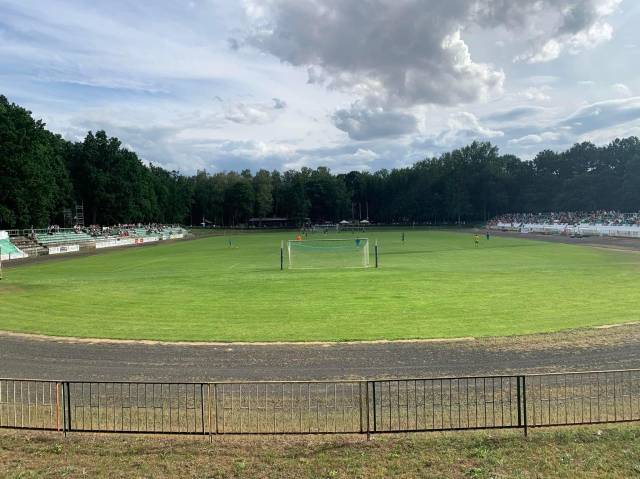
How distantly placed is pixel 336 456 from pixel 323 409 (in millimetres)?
2372

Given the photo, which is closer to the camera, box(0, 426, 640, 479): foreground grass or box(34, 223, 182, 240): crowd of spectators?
box(0, 426, 640, 479): foreground grass

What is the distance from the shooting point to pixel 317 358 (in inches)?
535

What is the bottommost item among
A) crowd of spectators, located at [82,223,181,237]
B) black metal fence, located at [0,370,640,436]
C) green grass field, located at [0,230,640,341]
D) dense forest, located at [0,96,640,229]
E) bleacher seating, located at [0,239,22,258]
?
black metal fence, located at [0,370,640,436]

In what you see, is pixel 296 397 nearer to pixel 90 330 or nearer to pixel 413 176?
pixel 90 330

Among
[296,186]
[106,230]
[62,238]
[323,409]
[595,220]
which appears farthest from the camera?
[296,186]

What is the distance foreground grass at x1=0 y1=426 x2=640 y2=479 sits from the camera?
7.09 m

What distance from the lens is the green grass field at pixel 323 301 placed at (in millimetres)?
16859

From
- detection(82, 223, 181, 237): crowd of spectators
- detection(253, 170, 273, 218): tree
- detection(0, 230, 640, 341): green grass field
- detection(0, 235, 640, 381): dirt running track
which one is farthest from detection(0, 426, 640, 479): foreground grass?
detection(253, 170, 273, 218): tree

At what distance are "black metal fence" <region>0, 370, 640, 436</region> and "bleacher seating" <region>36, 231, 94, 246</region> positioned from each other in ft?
185

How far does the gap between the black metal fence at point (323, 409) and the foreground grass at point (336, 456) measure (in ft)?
1.16

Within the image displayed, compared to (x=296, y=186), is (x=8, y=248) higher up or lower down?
lower down

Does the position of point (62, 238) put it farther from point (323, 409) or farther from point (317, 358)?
point (323, 409)

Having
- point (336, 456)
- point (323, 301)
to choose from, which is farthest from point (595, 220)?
point (336, 456)

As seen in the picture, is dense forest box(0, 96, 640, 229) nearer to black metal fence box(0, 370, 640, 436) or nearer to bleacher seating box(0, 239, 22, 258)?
bleacher seating box(0, 239, 22, 258)
